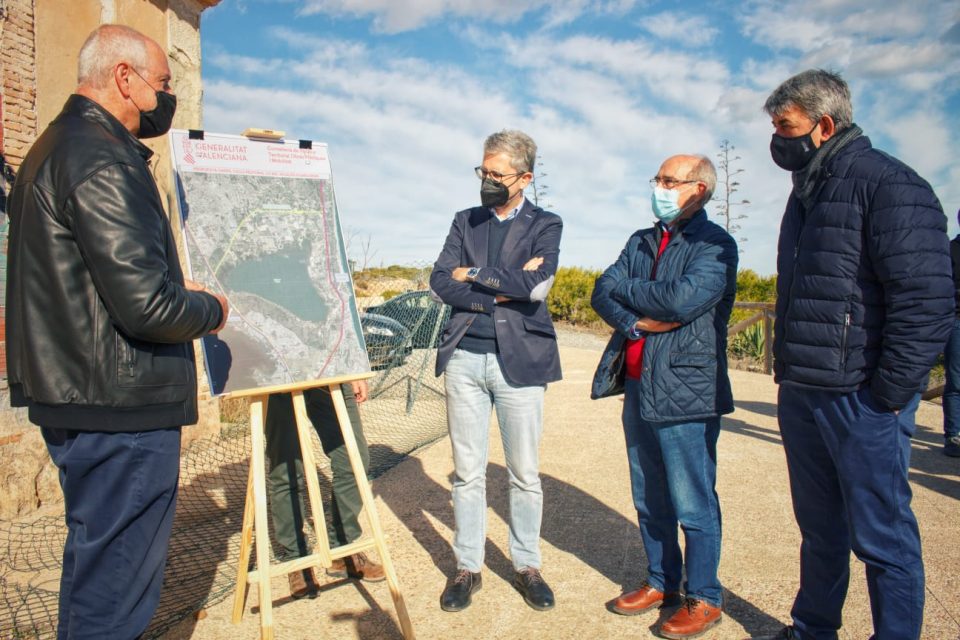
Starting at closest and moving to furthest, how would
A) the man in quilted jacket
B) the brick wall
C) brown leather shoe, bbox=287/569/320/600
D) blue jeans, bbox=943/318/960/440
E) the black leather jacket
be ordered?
1. the black leather jacket
2. the man in quilted jacket
3. brown leather shoe, bbox=287/569/320/600
4. the brick wall
5. blue jeans, bbox=943/318/960/440

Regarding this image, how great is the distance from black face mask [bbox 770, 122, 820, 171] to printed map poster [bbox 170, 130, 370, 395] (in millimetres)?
1939

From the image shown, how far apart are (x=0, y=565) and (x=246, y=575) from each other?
1701mm

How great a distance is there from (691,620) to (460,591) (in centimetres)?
106

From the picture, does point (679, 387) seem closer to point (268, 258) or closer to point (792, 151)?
point (792, 151)

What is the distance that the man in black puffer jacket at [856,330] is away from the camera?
221 centimetres

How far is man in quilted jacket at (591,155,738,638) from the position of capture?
2.89 m

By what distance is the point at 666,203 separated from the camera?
10.00 ft

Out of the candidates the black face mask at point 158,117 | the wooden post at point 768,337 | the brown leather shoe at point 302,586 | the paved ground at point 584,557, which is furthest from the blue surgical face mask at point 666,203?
the wooden post at point 768,337

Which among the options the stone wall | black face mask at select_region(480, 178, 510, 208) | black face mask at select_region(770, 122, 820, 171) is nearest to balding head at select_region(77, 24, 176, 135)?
black face mask at select_region(480, 178, 510, 208)

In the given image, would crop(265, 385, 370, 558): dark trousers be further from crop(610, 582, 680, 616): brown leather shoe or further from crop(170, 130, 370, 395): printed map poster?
crop(610, 582, 680, 616): brown leather shoe

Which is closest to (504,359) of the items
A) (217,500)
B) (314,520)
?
(314,520)

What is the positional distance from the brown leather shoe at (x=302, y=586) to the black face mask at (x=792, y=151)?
290 cm

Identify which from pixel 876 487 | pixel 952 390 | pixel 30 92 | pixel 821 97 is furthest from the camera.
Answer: pixel 952 390

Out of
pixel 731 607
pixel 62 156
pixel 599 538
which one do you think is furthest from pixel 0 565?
pixel 731 607
